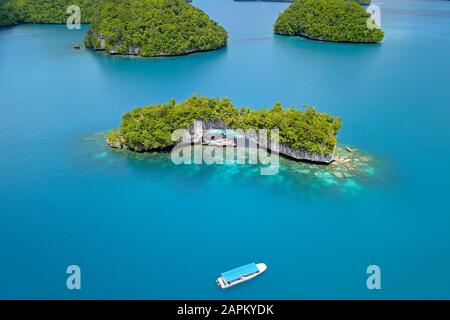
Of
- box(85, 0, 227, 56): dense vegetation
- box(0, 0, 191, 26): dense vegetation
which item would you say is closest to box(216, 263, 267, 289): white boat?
box(85, 0, 227, 56): dense vegetation

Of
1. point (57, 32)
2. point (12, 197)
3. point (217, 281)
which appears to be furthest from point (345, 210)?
point (57, 32)

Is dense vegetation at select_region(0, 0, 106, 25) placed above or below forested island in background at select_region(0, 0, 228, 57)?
above

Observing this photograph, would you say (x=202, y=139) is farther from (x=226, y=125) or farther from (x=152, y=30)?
(x=152, y=30)

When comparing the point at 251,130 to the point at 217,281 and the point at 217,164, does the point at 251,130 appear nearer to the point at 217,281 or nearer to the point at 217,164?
the point at 217,164

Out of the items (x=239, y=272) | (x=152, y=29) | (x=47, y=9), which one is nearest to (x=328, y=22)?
(x=152, y=29)

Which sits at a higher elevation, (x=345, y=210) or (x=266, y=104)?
(x=266, y=104)

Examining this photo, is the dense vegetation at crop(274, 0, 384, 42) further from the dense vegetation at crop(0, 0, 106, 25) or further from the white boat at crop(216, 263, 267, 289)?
the white boat at crop(216, 263, 267, 289)
